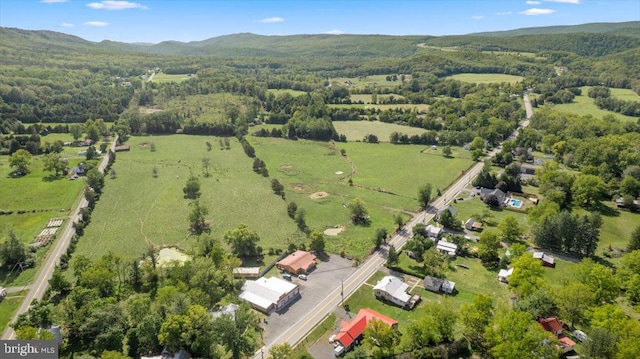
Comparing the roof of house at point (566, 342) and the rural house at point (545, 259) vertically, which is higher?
the roof of house at point (566, 342)

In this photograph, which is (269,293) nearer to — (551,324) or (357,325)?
(357,325)

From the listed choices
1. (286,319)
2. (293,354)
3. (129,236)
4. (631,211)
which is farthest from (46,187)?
(631,211)

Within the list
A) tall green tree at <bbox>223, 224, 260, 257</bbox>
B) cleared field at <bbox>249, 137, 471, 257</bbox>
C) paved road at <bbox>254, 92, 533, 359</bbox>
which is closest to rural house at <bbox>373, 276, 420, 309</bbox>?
paved road at <bbox>254, 92, 533, 359</bbox>

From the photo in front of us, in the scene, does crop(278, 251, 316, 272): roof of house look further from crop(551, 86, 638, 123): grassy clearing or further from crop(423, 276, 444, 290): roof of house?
crop(551, 86, 638, 123): grassy clearing

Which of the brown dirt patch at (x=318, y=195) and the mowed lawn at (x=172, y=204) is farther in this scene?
the brown dirt patch at (x=318, y=195)

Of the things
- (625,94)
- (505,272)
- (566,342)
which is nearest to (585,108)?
(625,94)

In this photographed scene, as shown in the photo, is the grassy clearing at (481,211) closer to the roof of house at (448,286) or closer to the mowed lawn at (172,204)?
the roof of house at (448,286)

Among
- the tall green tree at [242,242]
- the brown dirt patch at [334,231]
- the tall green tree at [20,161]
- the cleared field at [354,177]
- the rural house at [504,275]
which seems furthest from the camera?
the tall green tree at [20,161]

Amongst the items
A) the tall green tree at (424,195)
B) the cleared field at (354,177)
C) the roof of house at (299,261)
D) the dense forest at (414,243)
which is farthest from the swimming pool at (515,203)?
the roof of house at (299,261)
